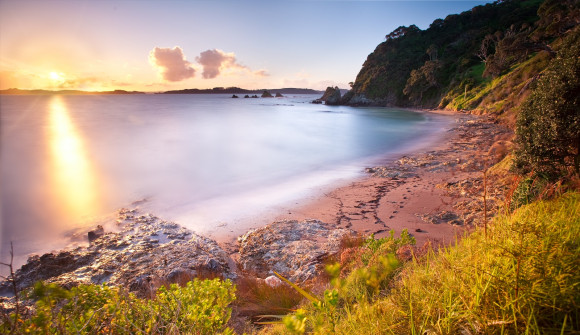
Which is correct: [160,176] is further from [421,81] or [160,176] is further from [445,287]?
[421,81]

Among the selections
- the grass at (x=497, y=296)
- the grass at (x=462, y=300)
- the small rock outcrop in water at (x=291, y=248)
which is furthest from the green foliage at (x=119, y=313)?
the small rock outcrop in water at (x=291, y=248)

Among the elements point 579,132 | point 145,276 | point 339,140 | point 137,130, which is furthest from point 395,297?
point 137,130

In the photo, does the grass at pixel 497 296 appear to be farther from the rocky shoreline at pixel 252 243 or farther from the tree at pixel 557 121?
the tree at pixel 557 121

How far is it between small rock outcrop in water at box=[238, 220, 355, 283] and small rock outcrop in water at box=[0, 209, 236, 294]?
0.70 metres

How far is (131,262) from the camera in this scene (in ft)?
19.5

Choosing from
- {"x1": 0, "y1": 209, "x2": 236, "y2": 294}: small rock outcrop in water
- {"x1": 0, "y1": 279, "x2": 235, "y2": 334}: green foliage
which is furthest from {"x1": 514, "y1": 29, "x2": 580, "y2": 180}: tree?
{"x1": 0, "y1": 209, "x2": 236, "y2": 294}: small rock outcrop in water

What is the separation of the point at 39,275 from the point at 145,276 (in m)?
2.46

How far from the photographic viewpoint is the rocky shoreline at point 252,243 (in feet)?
18.2

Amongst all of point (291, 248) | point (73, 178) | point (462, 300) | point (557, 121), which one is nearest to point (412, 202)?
point (557, 121)

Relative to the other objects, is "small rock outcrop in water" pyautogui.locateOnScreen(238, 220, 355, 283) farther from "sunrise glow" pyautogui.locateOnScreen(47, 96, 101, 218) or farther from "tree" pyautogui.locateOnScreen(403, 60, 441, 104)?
"tree" pyautogui.locateOnScreen(403, 60, 441, 104)

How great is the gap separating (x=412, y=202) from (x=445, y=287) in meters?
7.19

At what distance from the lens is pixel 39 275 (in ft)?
18.8

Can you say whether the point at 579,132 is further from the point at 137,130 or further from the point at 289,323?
the point at 137,130

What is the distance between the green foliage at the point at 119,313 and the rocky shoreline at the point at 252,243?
4.54ft
